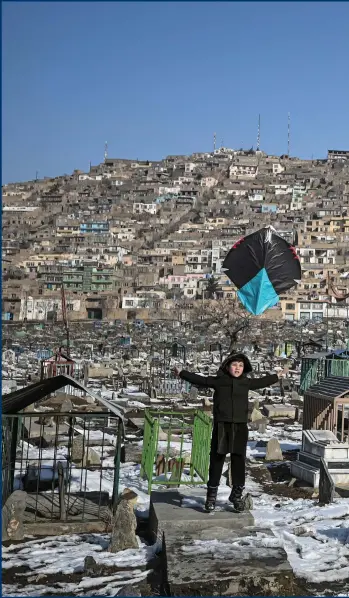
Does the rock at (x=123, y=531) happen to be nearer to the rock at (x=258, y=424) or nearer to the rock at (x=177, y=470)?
the rock at (x=177, y=470)

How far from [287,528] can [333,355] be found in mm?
9130

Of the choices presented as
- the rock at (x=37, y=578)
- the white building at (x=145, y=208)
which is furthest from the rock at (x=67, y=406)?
the white building at (x=145, y=208)

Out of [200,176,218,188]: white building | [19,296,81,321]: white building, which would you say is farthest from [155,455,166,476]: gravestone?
[200,176,218,188]: white building

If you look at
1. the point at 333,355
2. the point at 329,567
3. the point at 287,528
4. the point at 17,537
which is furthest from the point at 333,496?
the point at 333,355

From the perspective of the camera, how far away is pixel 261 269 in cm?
1020

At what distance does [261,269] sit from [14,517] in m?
4.90

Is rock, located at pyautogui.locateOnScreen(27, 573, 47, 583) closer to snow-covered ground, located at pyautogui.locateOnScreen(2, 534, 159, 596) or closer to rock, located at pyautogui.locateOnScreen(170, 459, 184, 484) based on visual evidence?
snow-covered ground, located at pyautogui.locateOnScreen(2, 534, 159, 596)

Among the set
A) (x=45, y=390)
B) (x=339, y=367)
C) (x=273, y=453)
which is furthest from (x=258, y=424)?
(x=45, y=390)

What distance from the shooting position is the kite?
10031 mm

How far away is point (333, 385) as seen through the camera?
37.7ft

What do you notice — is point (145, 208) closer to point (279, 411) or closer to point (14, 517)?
point (279, 411)

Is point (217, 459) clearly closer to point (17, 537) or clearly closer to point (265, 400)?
point (17, 537)

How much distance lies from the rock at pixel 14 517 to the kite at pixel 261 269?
4.32 m

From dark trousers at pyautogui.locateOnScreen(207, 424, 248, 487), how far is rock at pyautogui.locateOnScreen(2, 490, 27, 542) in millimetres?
1708
